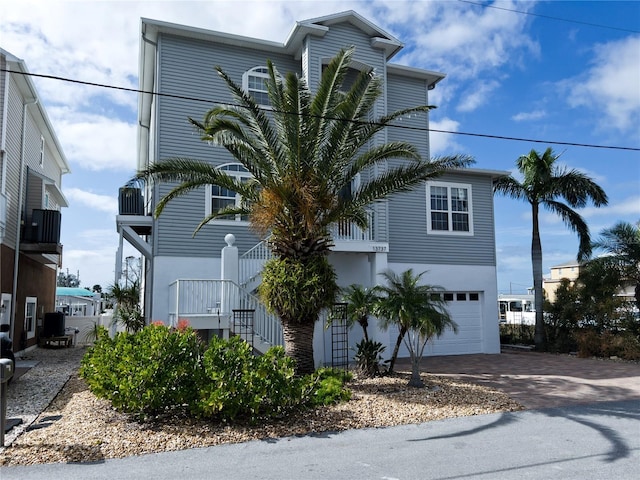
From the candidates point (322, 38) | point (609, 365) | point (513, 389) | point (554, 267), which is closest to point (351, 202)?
point (513, 389)

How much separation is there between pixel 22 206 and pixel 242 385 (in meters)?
13.6

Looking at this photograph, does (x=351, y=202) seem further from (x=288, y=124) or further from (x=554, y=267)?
(x=554, y=267)

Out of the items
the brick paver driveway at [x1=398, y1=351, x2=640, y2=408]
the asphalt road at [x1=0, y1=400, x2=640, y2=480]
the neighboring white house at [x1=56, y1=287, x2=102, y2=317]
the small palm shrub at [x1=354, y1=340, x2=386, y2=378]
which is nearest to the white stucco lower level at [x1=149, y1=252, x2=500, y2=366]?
the brick paver driveway at [x1=398, y1=351, x2=640, y2=408]

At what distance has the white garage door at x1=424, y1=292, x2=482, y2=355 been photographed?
18312mm

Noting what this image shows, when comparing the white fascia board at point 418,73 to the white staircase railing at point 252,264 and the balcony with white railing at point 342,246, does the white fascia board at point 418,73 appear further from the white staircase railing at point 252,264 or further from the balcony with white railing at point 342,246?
the white staircase railing at point 252,264

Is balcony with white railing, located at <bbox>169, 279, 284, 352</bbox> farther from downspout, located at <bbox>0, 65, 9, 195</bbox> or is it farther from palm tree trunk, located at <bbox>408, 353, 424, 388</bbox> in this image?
downspout, located at <bbox>0, 65, 9, 195</bbox>

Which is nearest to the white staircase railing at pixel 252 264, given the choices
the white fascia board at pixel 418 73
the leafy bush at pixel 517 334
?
the white fascia board at pixel 418 73

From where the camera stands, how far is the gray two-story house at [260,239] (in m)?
14.7

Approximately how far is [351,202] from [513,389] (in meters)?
5.18

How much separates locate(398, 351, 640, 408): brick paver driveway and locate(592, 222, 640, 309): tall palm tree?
10.9ft

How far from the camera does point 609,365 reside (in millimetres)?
14891

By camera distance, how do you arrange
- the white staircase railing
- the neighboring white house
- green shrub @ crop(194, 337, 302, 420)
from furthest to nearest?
the neighboring white house → the white staircase railing → green shrub @ crop(194, 337, 302, 420)

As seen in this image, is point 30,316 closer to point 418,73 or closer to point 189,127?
point 189,127

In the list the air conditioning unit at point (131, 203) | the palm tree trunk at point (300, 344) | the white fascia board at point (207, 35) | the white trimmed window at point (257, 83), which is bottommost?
the palm tree trunk at point (300, 344)
